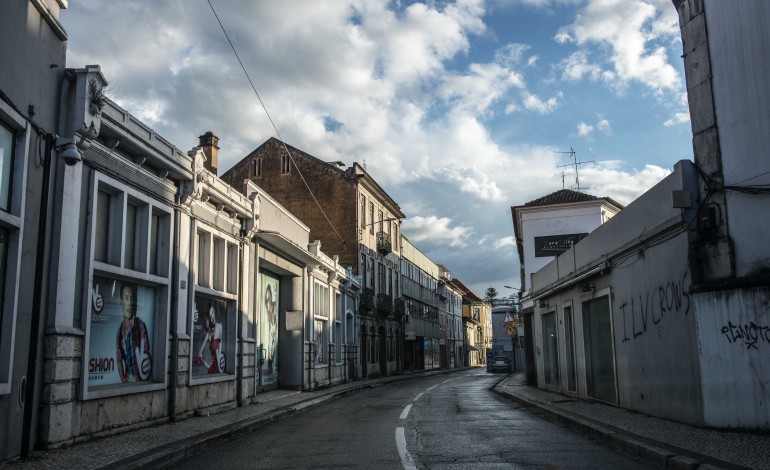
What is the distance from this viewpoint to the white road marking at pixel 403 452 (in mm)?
8127

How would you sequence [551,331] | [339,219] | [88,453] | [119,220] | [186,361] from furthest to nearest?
[339,219] < [551,331] < [186,361] < [119,220] < [88,453]

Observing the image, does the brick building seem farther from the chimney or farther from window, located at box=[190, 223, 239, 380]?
window, located at box=[190, 223, 239, 380]

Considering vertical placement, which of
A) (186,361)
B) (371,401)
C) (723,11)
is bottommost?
(371,401)

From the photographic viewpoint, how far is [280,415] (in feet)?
50.2

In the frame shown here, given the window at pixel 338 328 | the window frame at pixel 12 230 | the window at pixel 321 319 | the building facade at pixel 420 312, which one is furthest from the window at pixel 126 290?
the building facade at pixel 420 312

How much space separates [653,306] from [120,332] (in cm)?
1017

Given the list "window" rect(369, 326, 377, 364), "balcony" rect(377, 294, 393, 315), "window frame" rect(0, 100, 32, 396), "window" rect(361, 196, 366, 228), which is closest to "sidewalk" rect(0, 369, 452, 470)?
"window frame" rect(0, 100, 32, 396)

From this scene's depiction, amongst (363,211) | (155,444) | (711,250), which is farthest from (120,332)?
(363,211)

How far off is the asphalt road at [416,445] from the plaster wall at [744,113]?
4190mm

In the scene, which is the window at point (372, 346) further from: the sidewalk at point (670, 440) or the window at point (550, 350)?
the sidewalk at point (670, 440)

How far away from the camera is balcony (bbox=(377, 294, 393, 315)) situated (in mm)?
42625

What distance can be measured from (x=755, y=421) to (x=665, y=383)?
2405 millimetres

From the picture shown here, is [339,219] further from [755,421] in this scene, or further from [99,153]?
[755,421]

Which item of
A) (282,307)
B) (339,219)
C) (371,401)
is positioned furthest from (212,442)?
(339,219)
